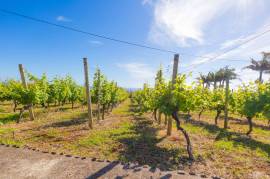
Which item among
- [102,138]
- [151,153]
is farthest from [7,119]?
[151,153]

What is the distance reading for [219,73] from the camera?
144ft

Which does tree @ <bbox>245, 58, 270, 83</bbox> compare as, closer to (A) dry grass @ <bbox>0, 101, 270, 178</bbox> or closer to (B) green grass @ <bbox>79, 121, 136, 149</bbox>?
(A) dry grass @ <bbox>0, 101, 270, 178</bbox>

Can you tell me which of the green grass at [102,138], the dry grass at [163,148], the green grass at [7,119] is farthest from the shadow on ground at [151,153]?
the green grass at [7,119]

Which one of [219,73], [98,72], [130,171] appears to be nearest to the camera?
[130,171]

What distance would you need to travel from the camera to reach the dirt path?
17.7 ft

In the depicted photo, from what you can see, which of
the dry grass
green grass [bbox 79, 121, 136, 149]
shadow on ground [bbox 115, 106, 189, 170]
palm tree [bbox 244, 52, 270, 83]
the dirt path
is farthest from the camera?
palm tree [bbox 244, 52, 270, 83]

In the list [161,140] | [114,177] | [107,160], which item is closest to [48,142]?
[107,160]

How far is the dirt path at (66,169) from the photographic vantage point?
5402mm

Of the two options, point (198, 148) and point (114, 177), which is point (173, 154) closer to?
point (198, 148)

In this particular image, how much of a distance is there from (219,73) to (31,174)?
4889 cm

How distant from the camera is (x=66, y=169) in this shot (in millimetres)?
5789

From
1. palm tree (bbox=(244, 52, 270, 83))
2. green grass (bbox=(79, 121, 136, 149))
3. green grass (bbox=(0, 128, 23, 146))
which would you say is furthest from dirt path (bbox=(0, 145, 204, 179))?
palm tree (bbox=(244, 52, 270, 83))

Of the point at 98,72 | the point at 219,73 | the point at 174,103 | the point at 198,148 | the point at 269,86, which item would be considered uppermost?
the point at 219,73

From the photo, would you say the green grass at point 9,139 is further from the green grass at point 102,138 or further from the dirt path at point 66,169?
the green grass at point 102,138
